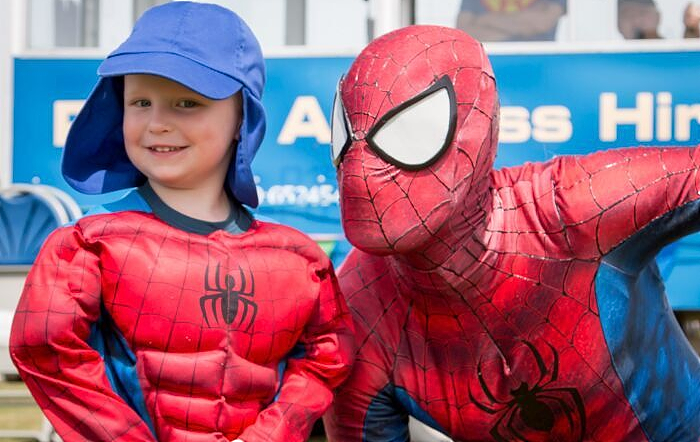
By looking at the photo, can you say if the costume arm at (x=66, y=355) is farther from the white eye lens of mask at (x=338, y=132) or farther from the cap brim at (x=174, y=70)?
the white eye lens of mask at (x=338, y=132)

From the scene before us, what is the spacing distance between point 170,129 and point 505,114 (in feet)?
8.69

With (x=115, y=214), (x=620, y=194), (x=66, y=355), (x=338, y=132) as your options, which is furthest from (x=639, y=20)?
(x=66, y=355)

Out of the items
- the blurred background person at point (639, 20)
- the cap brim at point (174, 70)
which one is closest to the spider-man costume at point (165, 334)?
the cap brim at point (174, 70)

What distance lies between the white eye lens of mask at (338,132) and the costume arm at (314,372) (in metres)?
0.24

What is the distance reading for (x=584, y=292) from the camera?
2.23m

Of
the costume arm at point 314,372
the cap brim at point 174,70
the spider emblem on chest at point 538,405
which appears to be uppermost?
the cap brim at point 174,70

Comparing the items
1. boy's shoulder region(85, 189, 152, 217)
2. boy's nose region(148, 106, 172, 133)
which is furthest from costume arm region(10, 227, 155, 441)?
boy's nose region(148, 106, 172, 133)

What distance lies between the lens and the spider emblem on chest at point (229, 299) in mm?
2008

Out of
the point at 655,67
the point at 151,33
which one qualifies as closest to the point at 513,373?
the point at 151,33

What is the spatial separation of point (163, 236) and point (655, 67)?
2.97 meters

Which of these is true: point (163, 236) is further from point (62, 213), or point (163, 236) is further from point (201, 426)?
point (62, 213)

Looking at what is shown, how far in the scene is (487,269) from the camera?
7.22ft

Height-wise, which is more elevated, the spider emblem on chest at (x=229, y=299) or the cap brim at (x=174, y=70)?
the cap brim at (x=174, y=70)

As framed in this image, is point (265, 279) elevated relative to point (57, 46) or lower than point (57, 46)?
lower
